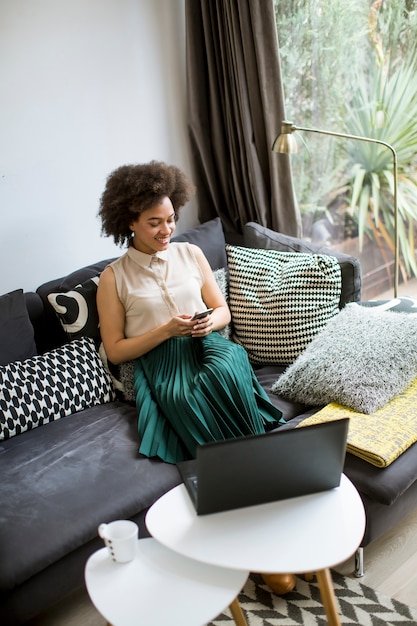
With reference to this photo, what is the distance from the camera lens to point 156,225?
2.42 m

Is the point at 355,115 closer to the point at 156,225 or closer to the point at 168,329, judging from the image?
the point at 156,225

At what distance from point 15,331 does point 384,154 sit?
1.82 m

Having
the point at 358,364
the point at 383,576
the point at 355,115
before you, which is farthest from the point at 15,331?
the point at 355,115

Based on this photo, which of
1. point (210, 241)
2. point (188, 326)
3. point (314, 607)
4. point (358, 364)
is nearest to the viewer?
point (314, 607)

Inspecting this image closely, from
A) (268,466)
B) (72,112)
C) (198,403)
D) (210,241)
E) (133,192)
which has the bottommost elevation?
(198,403)

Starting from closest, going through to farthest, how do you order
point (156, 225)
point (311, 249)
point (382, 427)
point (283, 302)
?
1. point (382, 427)
2. point (156, 225)
3. point (283, 302)
4. point (311, 249)

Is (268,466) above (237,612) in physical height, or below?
above

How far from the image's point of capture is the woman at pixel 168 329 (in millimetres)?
2145

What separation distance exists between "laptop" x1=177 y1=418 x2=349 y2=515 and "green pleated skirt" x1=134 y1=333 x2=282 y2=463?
0.51m

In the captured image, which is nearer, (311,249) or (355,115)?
(311,249)

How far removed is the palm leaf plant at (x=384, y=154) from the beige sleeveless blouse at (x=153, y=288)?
1.09 meters

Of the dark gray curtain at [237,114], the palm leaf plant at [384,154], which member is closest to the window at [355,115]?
the palm leaf plant at [384,154]

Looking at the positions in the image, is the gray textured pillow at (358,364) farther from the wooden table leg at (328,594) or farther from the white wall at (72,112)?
the white wall at (72,112)

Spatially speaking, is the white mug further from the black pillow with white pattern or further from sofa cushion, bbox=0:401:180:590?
the black pillow with white pattern
